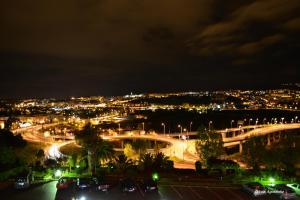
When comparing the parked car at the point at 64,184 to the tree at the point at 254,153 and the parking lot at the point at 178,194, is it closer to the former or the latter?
the parking lot at the point at 178,194

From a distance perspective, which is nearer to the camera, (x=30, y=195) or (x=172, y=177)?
(x=30, y=195)

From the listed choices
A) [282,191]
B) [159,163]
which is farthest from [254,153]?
[282,191]

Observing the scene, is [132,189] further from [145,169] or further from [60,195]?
[145,169]

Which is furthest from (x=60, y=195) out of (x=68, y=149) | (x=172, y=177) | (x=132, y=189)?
(x=68, y=149)

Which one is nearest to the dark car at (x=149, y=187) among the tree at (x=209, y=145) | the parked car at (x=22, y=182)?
the parked car at (x=22, y=182)

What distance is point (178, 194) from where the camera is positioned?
78.6 ft

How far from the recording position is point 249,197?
23.1m

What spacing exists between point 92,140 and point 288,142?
1973cm

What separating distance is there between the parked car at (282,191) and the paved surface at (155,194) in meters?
0.51

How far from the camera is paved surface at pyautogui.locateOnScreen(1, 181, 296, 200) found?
22656 millimetres

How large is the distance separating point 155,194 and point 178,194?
188 centimetres

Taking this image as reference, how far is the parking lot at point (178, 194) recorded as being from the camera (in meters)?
22.6

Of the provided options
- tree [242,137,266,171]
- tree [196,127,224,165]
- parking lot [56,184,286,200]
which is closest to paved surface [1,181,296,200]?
parking lot [56,184,286,200]

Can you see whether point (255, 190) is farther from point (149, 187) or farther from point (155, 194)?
point (149, 187)
